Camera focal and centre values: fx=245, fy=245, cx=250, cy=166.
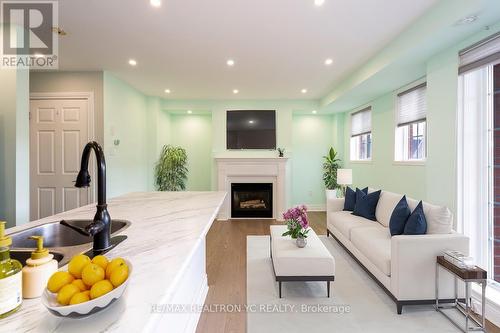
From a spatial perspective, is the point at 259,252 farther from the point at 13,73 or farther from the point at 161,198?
the point at 13,73

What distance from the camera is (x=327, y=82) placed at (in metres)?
4.45

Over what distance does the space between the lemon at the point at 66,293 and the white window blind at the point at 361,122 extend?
5.42 meters

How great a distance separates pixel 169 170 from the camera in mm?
5500

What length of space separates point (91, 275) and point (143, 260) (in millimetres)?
274

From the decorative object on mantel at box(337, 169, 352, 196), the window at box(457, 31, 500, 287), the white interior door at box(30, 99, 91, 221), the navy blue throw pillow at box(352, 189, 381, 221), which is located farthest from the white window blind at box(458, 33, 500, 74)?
the white interior door at box(30, 99, 91, 221)

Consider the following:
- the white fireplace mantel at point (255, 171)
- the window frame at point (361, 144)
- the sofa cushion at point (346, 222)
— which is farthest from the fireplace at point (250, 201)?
the window frame at point (361, 144)

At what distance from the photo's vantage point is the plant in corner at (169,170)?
18.0 feet

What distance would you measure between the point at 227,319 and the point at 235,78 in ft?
11.5

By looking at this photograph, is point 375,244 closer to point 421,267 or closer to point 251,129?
point 421,267

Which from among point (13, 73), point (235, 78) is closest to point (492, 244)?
point (235, 78)

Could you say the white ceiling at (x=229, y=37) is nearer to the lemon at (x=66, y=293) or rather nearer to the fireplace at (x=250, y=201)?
the fireplace at (x=250, y=201)

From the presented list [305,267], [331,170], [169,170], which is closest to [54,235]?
[305,267]

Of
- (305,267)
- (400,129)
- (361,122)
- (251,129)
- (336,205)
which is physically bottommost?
(305,267)

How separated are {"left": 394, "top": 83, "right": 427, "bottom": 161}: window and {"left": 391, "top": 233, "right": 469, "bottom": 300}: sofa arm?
1.84 metres
